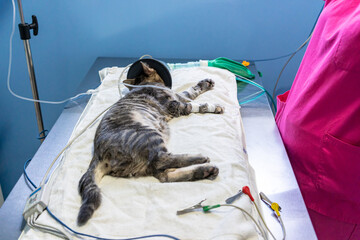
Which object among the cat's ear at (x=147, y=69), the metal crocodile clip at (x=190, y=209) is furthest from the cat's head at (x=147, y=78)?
the metal crocodile clip at (x=190, y=209)

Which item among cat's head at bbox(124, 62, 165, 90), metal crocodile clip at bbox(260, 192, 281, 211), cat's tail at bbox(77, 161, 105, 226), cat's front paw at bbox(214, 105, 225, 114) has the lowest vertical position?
metal crocodile clip at bbox(260, 192, 281, 211)

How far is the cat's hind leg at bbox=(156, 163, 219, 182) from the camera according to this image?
116cm

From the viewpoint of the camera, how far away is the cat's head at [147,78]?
1680 mm

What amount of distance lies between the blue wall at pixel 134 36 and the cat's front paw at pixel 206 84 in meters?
0.61

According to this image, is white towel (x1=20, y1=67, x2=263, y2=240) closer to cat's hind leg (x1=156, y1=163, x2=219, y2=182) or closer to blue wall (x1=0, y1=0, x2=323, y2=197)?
cat's hind leg (x1=156, y1=163, x2=219, y2=182)

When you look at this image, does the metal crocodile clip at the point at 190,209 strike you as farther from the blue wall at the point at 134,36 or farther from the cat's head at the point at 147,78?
the blue wall at the point at 134,36

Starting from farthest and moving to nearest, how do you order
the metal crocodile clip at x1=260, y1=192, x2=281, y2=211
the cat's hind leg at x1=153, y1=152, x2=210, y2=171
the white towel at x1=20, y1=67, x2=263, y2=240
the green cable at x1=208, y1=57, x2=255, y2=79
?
the green cable at x1=208, y1=57, x2=255, y2=79
the cat's hind leg at x1=153, y1=152, x2=210, y2=171
the metal crocodile clip at x1=260, y1=192, x2=281, y2=211
the white towel at x1=20, y1=67, x2=263, y2=240

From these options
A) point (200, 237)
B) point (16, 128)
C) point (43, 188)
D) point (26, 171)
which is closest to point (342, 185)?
point (200, 237)

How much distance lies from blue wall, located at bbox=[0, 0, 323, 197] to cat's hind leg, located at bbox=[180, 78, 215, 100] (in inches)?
24.3

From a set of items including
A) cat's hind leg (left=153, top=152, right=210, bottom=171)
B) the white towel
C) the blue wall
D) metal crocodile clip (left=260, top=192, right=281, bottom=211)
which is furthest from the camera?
the blue wall

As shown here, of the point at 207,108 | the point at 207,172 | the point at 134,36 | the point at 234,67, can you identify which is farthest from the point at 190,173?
the point at 134,36

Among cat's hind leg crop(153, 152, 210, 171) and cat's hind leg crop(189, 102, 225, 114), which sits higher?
cat's hind leg crop(189, 102, 225, 114)

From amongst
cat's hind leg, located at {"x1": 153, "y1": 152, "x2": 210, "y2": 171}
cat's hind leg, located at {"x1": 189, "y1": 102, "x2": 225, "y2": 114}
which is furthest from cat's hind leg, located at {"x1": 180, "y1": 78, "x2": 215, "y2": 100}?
cat's hind leg, located at {"x1": 153, "y1": 152, "x2": 210, "y2": 171}

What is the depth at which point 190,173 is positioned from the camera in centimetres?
117
